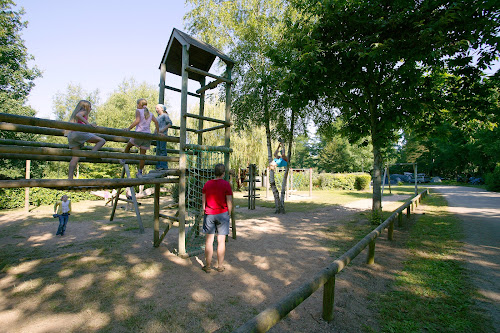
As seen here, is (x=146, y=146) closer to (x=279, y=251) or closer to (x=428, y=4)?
(x=279, y=251)

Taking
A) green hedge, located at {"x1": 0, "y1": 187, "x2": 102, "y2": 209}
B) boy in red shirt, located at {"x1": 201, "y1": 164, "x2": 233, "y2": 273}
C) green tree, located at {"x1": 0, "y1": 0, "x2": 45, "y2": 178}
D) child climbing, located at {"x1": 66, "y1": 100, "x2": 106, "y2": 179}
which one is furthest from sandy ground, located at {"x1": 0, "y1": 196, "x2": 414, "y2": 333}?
green tree, located at {"x1": 0, "y1": 0, "x2": 45, "y2": 178}

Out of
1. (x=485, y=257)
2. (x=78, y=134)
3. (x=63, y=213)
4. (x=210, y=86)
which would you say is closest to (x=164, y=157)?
(x=78, y=134)

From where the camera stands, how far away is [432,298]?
3346mm

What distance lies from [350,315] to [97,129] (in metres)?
4.31

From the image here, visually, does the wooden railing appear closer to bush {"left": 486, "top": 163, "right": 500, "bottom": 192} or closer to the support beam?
the support beam

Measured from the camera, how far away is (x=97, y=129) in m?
3.84

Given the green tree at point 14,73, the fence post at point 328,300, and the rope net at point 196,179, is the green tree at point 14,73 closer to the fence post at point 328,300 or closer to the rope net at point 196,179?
the rope net at point 196,179

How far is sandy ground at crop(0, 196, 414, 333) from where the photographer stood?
9.09 ft

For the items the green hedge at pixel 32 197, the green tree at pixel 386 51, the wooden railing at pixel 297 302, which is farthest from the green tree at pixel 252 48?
the green hedge at pixel 32 197

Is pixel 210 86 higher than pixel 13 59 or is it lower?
lower

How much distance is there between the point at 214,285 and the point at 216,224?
944 millimetres

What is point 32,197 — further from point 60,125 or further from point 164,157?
point 60,125

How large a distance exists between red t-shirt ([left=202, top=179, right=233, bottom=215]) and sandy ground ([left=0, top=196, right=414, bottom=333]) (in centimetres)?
108

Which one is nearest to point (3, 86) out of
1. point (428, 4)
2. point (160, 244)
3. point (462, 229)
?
point (160, 244)
